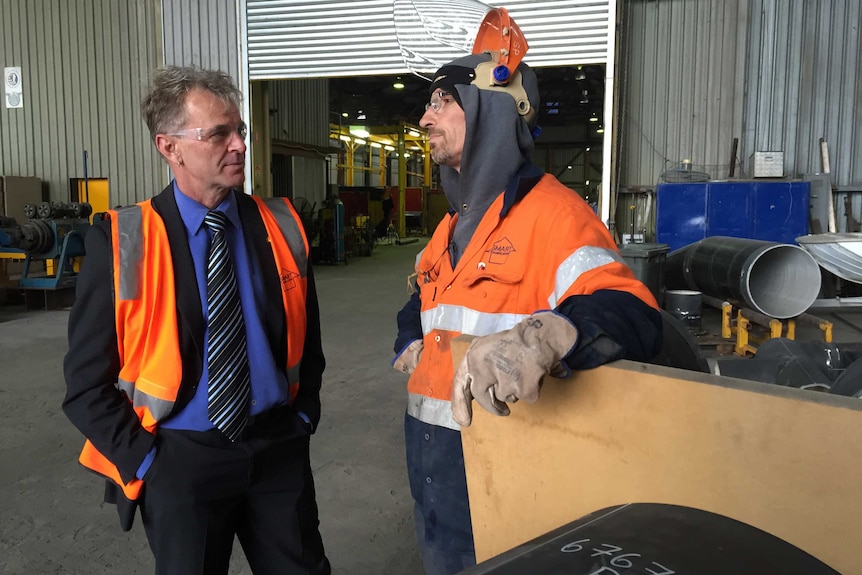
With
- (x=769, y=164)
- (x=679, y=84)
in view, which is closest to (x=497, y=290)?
(x=769, y=164)

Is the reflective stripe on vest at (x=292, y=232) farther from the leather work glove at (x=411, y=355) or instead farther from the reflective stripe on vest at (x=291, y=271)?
the leather work glove at (x=411, y=355)

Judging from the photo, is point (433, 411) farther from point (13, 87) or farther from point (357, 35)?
point (13, 87)

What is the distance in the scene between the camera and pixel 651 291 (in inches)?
259

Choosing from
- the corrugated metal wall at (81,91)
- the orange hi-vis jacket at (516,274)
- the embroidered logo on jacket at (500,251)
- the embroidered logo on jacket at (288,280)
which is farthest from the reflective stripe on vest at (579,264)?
the corrugated metal wall at (81,91)

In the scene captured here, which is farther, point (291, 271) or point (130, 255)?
point (291, 271)

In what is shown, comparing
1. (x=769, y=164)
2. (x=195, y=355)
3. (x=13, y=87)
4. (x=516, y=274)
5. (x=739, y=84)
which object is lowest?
(x=195, y=355)

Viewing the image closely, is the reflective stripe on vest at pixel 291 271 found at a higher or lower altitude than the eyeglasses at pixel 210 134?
lower

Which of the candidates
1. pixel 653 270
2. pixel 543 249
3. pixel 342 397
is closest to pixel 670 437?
pixel 543 249

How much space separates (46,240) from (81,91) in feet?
16.9

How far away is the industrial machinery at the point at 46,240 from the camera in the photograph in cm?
804

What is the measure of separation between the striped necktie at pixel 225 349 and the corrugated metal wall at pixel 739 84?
8.26 m

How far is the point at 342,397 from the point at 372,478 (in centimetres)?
138

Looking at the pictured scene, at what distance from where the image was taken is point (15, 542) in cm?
276

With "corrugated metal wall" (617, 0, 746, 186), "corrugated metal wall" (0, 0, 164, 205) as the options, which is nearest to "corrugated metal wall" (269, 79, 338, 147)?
"corrugated metal wall" (0, 0, 164, 205)
